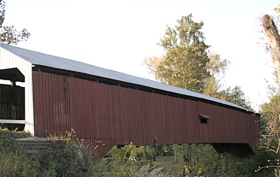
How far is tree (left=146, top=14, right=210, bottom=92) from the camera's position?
35.0m

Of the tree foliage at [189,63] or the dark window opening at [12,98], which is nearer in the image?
the dark window opening at [12,98]

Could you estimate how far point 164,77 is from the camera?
3572cm

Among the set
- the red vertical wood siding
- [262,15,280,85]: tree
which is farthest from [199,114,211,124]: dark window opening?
[262,15,280,85]: tree

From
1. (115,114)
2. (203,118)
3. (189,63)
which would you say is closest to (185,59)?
(189,63)

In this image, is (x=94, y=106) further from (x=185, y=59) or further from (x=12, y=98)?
(x=185, y=59)

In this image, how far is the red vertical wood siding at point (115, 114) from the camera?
11516mm

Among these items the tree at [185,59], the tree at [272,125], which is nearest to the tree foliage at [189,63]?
the tree at [185,59]

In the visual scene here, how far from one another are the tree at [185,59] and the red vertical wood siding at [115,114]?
554 inches

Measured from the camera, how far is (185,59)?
3491cm

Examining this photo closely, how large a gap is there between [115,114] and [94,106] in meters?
1.05

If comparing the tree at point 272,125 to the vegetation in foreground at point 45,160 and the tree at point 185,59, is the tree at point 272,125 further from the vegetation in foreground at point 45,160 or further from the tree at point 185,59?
the tree at point 185,59

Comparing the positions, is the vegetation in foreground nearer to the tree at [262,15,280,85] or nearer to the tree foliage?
the tree at [262,15,280,85]

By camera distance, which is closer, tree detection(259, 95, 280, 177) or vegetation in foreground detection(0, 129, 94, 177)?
vegetation in foreground detection(0, 129, 94, 177)

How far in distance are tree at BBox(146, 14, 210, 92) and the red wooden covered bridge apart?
14206mm
